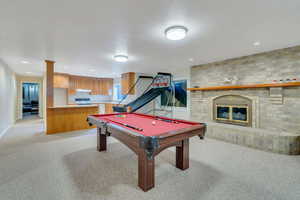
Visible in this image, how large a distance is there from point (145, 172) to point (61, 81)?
7026 mm

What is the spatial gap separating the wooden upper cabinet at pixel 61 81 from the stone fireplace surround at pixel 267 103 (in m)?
7.09

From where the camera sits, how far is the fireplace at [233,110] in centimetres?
411

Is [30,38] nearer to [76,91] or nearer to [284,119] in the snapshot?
[76,91]

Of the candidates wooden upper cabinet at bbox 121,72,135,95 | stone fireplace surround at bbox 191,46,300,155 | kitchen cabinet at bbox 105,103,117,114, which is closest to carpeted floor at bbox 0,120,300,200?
stone fireplace surround at bbox 191,46,300,155

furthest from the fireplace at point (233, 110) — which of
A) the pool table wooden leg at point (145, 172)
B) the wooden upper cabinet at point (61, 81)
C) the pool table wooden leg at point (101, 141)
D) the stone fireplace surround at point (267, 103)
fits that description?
the wooden upper cabinet at point (61, 81)

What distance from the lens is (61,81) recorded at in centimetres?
693

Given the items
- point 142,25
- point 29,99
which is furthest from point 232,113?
point 29,99

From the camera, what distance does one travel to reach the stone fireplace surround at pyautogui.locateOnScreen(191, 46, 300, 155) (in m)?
3.20

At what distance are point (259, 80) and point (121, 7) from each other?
4.13 metres

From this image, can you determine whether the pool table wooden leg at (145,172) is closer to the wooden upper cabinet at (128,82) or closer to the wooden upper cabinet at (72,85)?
the wooden upper cabinet at (128,82)

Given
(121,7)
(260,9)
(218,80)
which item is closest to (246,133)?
(218,80)

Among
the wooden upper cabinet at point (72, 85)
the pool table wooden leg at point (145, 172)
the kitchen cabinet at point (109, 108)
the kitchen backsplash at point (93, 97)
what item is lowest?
the pool table wooden leg at point (145, 172)

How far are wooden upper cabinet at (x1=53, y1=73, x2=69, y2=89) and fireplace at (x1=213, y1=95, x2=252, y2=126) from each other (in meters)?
7.12

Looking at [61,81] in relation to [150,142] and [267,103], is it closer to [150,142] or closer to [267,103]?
[150,142]
